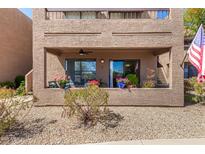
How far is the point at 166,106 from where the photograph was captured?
395 inches

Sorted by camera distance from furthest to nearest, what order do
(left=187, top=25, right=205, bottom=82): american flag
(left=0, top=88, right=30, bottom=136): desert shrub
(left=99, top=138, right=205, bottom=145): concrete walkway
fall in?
(left=187, top=25, right=205, bottom=82): american flag
(left=0, top=88, right=30, bottom=136): desert shrub
(left=99, top=138, right=205, bottom=145): concrete walkway

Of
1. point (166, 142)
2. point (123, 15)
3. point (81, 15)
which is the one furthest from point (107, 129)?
point (123, 15)

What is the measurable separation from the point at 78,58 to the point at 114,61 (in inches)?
98.3

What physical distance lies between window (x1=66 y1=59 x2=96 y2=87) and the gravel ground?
5.89 meters

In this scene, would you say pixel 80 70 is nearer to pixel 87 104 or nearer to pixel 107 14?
pixel 107 14

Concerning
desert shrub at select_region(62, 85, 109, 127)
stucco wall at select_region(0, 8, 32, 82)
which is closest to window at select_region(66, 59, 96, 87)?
stucco wall at select_region(0, 8, 32, 82)

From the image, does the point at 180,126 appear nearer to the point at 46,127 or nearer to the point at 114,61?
the point at 46,127

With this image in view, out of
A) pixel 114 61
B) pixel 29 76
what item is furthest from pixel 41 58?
pixel 114 61

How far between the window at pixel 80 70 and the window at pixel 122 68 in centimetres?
129

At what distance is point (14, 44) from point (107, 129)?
1430cm

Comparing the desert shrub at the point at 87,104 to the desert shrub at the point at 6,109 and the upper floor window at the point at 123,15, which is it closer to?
the desert shrub at the point at 6,109

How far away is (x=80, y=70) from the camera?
47.2 feet

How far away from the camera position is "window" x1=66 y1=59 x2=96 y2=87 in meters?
14.2

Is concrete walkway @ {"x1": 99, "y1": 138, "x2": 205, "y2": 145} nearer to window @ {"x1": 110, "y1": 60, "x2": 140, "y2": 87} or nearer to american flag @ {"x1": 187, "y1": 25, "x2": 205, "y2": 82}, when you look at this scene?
american flag @ {"x1": 187, "y1": 25, "x2": 205, "y2": 82}
